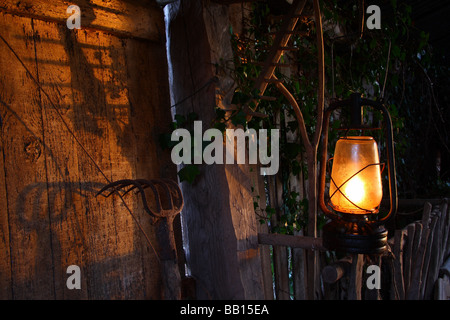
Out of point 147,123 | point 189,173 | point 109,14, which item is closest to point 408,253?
point 189,173

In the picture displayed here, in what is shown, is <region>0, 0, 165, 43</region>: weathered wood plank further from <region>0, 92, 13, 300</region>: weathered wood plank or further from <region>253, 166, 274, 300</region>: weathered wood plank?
<region>253, 166, 274, 300</region>: weathered wood plank

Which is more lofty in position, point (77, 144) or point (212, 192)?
point (77, 144)

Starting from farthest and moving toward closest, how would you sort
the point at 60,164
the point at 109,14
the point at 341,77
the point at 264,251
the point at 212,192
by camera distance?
the point at 341,77
the point at 264,251
the point at 212,192
the point at 109,14
the point at 60,164

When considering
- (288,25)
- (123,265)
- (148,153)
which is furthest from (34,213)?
(288,25)

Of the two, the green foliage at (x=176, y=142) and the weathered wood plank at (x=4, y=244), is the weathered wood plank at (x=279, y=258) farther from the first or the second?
the weathered wood plank at (x=4, y=244)

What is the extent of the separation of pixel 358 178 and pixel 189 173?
88 centimetres

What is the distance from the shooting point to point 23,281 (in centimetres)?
162

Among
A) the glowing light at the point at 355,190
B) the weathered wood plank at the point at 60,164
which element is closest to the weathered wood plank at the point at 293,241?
the glowing light at the point at 355,190

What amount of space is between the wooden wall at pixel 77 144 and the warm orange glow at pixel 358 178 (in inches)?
39.5

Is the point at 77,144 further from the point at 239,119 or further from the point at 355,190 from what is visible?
the point at 355,190

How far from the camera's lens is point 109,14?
1.96 metres

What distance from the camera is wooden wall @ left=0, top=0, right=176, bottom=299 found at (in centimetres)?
163

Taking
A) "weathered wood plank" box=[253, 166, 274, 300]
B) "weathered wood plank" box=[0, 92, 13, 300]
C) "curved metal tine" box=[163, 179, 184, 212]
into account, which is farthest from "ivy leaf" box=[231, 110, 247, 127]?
"weathered wood plank" box=[0, 92, 13, 300]

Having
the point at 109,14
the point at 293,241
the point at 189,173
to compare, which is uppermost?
the point at 109,14
